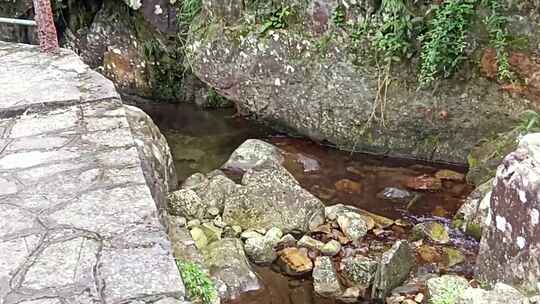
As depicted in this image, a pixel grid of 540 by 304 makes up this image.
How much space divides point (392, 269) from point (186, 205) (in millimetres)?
1946

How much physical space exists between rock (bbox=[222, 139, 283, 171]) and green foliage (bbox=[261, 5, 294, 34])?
4.21 feet

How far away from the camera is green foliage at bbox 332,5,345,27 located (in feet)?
21.3

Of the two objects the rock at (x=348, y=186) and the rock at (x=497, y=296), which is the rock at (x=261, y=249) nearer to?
the rock at (x=348, y=186)

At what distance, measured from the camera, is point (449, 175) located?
6.32m

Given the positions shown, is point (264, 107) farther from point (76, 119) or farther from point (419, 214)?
point (76, 119)

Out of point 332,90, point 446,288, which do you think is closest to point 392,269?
point 446,288

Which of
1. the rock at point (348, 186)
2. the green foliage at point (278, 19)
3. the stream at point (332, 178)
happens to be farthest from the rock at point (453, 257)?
the green foliage at point (278, 19)

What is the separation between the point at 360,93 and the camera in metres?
6.63

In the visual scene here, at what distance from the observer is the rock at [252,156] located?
6.64 metres

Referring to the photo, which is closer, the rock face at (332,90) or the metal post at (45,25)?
the metal post at (45,25)

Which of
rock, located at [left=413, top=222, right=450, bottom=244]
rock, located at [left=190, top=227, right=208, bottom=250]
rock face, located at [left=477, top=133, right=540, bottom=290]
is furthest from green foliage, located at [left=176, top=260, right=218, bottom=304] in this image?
rock, located at [left=413, top=222, right=450, bottom=244]

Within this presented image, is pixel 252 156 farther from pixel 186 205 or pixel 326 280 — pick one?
pixel 326 280

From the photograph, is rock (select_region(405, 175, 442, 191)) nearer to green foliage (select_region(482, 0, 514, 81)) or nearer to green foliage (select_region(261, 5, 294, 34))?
green foliage (select_region(482, 0, 514, 81))

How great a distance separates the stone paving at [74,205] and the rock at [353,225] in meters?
2.33
